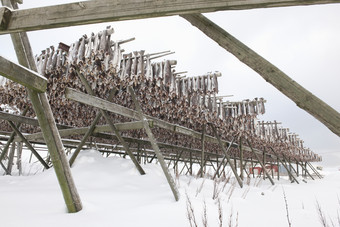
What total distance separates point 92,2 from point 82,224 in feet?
7.77

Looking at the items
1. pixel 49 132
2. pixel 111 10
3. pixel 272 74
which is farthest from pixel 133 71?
pixel 272 74

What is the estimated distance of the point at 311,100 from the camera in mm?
1627

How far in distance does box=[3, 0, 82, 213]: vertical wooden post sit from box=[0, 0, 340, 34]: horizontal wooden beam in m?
0.88

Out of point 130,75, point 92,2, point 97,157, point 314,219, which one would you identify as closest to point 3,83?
point 97,157

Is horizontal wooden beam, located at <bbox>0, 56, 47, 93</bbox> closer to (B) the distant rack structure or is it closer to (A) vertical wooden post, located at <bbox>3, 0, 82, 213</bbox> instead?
(B) the distant rack structure

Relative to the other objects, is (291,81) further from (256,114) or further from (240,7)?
(256,114)

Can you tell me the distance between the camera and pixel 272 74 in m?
1.78

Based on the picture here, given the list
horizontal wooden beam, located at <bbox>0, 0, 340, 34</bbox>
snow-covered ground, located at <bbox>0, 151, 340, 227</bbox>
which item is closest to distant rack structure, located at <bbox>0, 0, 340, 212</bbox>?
horizontal wooden beam, located at <bbox>0, 0, 340, 34</bbox>

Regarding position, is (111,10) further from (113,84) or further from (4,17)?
(113,84)

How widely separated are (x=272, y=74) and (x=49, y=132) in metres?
2.58

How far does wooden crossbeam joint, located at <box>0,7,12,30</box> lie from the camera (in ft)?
5.95

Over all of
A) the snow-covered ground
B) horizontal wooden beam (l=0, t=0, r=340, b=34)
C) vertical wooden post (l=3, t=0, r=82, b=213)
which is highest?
horizontal wooden beam (l=0, t=0, r=340, b=34)

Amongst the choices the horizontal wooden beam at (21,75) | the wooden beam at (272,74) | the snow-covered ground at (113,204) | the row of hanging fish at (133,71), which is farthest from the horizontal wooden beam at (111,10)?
the row of hanging fish at (133,71)

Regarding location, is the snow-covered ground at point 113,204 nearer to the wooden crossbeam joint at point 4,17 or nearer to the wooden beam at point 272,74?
the wooden beam at point 272,74
